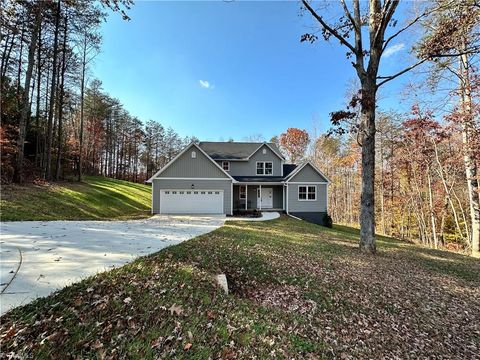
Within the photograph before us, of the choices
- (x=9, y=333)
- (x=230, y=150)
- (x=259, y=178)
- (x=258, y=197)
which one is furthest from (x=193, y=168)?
(x=9, y=333)

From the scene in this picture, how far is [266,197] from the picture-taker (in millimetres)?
20594

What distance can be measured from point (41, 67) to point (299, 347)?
76.5ft

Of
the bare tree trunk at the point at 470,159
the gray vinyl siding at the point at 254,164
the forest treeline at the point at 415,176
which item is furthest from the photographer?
the gray vinyl siding at the point at 254,164

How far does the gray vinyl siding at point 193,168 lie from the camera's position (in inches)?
655

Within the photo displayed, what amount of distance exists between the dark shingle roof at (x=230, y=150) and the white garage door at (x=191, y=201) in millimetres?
4667

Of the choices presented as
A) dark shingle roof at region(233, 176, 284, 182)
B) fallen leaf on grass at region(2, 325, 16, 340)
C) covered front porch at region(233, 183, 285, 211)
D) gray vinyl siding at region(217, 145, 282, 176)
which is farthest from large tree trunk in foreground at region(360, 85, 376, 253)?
gray vinyl siding at region(217, 145, 282, 176)

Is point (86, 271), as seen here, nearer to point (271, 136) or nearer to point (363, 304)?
point (363, 304)

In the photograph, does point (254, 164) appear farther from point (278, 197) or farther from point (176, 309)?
point (176, 309)

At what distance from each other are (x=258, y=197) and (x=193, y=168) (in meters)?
6.67

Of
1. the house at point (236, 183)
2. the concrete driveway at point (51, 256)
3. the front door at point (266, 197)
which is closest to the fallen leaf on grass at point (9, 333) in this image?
the concrete driveway at point (51, 256)

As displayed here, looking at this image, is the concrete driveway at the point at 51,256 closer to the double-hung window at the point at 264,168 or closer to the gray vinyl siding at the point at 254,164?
the gray vinyl siding at the point at 254,164

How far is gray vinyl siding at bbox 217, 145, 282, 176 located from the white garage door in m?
4.30

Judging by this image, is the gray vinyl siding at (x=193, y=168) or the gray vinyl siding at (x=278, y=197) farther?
the gray vinyl siding at (x=278, y=197)

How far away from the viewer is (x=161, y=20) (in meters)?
10.9
